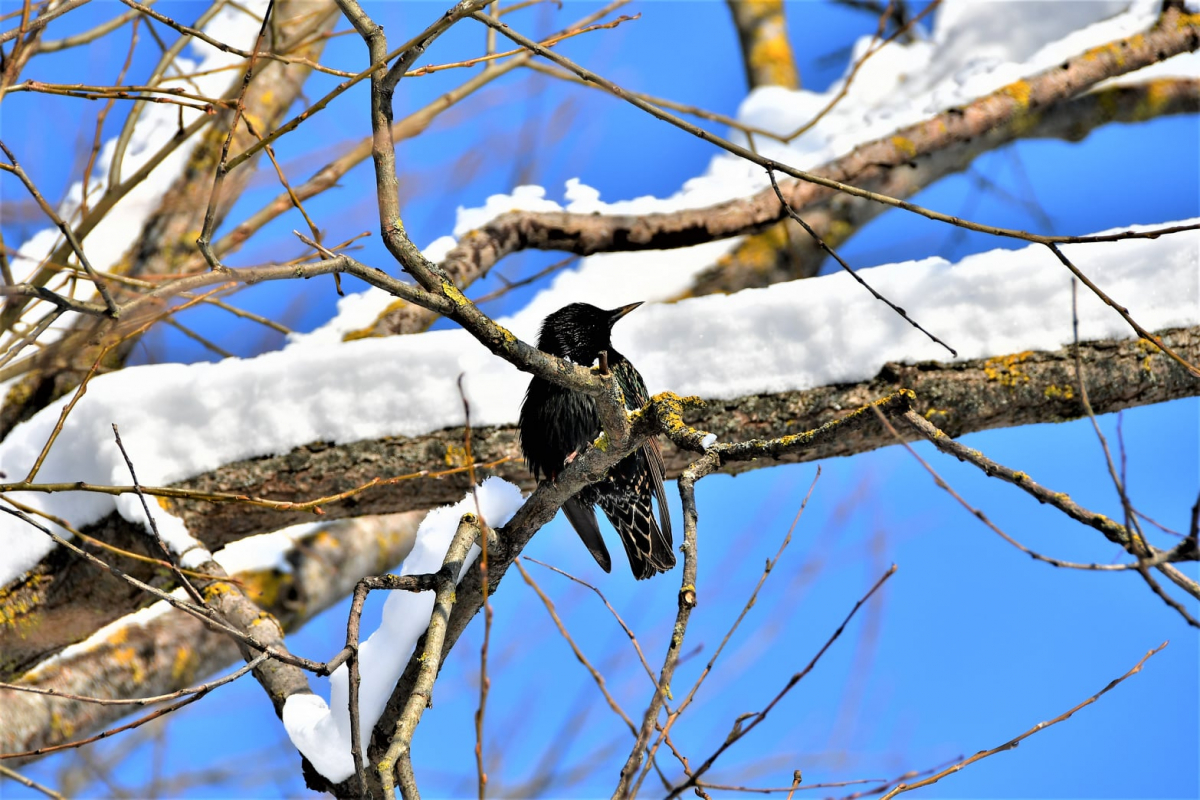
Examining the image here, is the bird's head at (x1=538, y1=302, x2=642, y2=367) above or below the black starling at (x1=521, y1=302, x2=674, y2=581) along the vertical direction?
above

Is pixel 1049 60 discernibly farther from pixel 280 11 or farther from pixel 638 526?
pixel 280 11

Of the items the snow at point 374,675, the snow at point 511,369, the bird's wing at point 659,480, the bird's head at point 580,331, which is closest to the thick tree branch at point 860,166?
the bird's head at point 580,331

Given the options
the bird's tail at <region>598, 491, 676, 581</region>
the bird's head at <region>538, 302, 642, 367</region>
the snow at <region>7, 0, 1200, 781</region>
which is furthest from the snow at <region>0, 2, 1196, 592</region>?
the bird's tail at <region>598, 491, 676, 581</region>

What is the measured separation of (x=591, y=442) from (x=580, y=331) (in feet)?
2.01

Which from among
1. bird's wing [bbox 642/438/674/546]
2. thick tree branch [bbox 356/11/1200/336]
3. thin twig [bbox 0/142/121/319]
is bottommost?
thin twig [bbox 0/142/121/319]

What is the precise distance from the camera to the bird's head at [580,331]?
3.45 metres

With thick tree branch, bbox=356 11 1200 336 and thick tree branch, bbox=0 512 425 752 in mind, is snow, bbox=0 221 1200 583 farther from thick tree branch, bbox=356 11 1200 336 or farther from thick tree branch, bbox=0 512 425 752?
thick tree branch, bbox=356 11 1200 336

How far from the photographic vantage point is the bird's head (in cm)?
345

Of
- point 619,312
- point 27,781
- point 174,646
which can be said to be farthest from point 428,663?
point 174,646

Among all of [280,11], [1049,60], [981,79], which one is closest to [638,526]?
[981,79]

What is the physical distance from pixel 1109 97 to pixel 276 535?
15.3ft

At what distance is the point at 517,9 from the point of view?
315 cm

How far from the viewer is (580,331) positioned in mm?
3531

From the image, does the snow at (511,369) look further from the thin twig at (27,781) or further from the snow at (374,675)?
the thin twig at (27,781)
